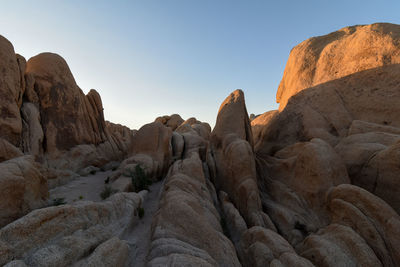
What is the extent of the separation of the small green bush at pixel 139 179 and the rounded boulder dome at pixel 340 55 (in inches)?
569

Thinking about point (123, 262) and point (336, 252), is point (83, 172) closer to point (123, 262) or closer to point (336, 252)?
point (123, 262)

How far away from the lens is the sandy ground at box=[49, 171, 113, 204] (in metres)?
10.2

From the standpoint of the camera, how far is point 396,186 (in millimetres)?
7520

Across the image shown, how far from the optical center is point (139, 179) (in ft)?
41.4

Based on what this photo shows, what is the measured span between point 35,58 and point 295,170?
23229 mm

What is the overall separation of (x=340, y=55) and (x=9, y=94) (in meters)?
23.7

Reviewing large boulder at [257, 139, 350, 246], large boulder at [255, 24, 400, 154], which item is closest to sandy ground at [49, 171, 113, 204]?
large boulder at [257, 139, 350, 246]

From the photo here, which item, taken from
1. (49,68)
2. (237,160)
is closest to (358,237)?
(237,160)

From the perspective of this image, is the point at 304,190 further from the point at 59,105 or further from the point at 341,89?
the point at 59,105

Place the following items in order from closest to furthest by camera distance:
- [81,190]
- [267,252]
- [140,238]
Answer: [267,252], [140,238], [81,190]

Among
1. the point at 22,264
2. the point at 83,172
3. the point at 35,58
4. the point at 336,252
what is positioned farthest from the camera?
the point at 35,58

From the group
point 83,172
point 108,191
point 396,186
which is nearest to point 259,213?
point 396,186

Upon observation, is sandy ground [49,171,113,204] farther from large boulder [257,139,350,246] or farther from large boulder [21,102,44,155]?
large boulder [257,139,350,246]

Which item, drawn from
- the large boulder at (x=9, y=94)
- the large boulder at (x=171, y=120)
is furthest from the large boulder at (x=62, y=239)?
the large boulder at (x=171, y=120)
